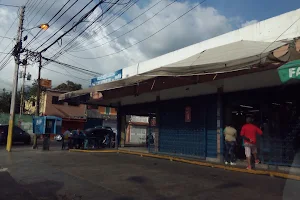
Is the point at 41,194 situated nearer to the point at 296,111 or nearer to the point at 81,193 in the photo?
the point at 81,193

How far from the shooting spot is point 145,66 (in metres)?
17.1

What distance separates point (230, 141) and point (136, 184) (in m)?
4.78

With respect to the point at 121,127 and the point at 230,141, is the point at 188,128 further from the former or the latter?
the point at 121,127

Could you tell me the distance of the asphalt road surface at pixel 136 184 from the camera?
6.75m

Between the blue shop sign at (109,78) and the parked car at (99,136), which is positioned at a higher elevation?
the blue shop sign at (109,78)

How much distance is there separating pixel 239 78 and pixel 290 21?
2.42 m

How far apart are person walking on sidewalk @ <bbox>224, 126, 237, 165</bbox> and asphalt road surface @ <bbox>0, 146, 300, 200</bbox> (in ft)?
4.36

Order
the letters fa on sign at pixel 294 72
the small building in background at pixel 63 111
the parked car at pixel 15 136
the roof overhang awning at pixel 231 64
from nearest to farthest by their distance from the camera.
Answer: the letters fa on sign at pixel 294 72, the roof overhang awning at pixel 231 64, the parked car at pixel 15 136, the small building in background at pixel 63 111

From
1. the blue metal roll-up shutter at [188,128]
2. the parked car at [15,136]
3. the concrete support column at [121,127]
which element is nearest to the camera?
the blue metal roll-up shutter at [188,128]

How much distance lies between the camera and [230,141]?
11.3 m

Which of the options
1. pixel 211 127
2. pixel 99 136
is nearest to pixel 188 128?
pixel 211 127

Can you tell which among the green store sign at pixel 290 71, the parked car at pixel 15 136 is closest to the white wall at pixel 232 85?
the green store sign at pixel 290 71

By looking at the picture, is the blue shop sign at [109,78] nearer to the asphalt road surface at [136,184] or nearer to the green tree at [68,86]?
the asphalt road surface at [136,184]

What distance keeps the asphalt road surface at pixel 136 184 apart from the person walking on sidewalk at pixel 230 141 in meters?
1.33
